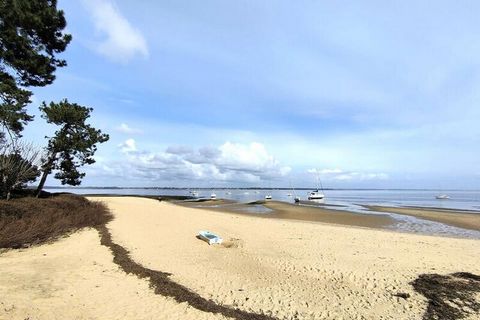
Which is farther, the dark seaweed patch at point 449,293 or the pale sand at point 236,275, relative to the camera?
the dark seaweed patch at point 449,293

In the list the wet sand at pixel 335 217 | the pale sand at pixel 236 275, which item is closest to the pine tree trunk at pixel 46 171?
the pale sand at pixel 236 275

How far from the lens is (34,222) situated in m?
13.6

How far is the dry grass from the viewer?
1218 cm

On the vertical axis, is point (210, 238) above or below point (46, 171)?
below

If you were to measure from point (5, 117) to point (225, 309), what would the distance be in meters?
14.3

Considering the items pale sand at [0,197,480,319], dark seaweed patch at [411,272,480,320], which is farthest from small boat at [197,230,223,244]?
dark seaweed patch at [411,272,480,320]

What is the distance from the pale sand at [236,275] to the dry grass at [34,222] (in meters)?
0.58

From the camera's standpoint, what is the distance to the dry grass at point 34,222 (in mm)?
12175

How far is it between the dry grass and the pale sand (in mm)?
582

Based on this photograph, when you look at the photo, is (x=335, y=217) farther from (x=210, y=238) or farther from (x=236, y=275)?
(x=236, y=275)

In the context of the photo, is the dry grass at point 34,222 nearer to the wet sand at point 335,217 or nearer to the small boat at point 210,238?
the small boat at point 210,238

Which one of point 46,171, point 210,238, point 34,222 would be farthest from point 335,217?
point 34,222

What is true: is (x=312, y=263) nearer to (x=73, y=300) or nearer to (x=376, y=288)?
(x=376, y=288)

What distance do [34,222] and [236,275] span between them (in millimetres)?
8604
